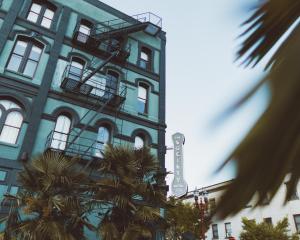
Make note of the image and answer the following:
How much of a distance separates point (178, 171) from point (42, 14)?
12.6 metres

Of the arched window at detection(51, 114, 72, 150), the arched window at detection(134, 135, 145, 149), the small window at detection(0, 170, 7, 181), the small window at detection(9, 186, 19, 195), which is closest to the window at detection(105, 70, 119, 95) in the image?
the arched window at detection(134, 135, 145, 149)

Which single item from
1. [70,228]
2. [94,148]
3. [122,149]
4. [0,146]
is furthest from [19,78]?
[70,228]

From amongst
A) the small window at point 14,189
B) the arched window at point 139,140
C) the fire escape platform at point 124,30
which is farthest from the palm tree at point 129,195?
the fire escape platform at point 124,30

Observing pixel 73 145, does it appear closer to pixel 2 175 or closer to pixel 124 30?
pixel 2 175

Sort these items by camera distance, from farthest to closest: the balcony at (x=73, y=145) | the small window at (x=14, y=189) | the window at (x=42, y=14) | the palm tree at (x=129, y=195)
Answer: the window at (x=42, y=14) < the balcony at (x=73, y=145) < the small window at (x=14, y=189) < the palm tree at (x=129, y=195)

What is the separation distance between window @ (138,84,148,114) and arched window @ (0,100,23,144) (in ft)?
23.2

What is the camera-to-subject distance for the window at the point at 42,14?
16.4 metres

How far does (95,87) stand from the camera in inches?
607

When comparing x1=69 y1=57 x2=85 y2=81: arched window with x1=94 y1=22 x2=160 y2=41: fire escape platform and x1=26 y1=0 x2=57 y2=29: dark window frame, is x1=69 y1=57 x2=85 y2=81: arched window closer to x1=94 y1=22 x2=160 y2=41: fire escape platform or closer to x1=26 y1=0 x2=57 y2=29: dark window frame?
x1=94 y1=22 x2=160 y2=41: fire escape platform

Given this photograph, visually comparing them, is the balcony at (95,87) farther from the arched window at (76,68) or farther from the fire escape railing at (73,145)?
the fire escape railing at (73,145)

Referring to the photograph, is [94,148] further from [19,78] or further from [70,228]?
[70,228]

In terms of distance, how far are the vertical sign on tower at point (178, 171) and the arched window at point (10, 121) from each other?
29.9 ft

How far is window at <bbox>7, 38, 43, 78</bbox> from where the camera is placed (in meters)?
14.4

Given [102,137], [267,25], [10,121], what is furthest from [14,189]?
[267,25]
